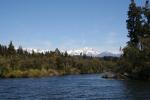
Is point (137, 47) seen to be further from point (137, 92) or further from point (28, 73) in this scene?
point (28, 73)

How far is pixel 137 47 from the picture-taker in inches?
4358

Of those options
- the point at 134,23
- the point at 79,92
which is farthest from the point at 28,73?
the point at 79,92

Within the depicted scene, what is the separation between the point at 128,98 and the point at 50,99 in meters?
11.8

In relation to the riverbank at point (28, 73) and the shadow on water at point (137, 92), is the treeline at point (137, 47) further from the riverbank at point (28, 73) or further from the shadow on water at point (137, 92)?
the riverbank at point (28, 73)

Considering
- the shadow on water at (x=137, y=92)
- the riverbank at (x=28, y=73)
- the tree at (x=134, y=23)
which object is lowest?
the shadow on water at (x=137, y=92)

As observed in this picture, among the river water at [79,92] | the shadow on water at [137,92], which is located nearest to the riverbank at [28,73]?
the river water at [79,92]

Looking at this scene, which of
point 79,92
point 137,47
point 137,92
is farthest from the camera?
point 137,47

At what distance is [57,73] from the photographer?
19175 centimetres

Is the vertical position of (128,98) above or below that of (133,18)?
below

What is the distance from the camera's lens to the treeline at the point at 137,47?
10419cm

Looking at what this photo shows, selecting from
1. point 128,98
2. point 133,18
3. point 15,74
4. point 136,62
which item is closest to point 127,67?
point 136,62

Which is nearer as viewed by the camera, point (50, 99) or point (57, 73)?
point (50, 99)

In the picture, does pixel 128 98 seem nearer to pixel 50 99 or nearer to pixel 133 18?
pixel 50 99

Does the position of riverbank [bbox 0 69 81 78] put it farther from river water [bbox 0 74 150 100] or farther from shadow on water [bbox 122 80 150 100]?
shadow on water [bbox 122 80 150 100]
